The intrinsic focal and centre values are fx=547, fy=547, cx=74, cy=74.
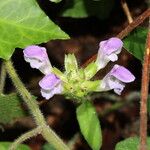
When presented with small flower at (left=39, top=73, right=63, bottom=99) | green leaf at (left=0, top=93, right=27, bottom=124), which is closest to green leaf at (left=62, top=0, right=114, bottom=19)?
green leaf at (left=0, top=93, right=27, bottom=124)

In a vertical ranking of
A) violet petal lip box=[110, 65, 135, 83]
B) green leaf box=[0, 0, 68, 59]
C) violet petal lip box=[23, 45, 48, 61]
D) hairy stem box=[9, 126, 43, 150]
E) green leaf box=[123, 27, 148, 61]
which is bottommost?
hairy stem box=[9, 126, 43, 150]

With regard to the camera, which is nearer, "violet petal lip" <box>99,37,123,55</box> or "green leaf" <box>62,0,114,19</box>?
"violet petal lip" <box>99,37,123,55</box>

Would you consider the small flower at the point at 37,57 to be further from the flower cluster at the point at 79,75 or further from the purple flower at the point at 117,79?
the purple flower at the point at 117,79

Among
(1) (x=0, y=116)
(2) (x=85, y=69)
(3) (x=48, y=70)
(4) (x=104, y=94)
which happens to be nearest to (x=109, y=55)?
(2) (x=85, y=69)

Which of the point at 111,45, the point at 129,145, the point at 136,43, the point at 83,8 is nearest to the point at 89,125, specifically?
the point at 129,145

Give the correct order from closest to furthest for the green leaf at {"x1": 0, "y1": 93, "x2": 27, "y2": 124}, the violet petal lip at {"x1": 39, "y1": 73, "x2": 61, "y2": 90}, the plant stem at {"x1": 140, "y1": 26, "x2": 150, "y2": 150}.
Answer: the plant stem at {"x1": 140, "y1": 26, "x2": 150, "y2": 150}
the violet petal lip at {"x1": 39, "y1": 73, "x2": 61, "y2": 90}
the green leaf at {"x1": 0, "y1": 93, "x2": 27, "y2": 124}

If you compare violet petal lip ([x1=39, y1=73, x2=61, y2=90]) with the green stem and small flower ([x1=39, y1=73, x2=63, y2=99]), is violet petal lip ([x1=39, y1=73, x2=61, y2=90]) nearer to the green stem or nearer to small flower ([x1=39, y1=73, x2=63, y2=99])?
small flower ([x1=39, y1=73, x2=63, y2=99])

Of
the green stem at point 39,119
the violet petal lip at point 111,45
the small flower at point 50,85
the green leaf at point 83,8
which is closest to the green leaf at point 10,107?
the green stem at point 39,119

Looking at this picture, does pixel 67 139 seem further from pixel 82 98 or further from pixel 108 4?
pixel 82 98
